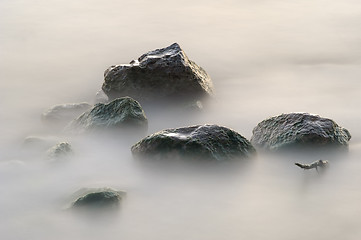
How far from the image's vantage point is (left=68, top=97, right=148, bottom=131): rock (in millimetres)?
4988

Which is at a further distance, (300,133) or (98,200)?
(300,133)

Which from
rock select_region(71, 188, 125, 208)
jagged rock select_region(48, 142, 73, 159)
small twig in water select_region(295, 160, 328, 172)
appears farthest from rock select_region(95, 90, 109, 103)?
small twig in water select_region(295, 160, 328, 172)

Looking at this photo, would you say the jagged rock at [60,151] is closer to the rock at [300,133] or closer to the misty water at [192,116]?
the misty water at [192,116]

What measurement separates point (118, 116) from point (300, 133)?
4.34 ft

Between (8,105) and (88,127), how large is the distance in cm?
121

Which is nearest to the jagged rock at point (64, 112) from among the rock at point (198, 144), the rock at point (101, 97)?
the rock at point (101, 97)

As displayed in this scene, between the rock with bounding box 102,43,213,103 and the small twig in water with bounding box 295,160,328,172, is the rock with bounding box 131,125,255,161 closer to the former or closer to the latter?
the small twig in water with bounding box 295,160,328,172

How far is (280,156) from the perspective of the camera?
180 inches

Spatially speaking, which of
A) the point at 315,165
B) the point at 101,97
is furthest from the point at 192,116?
the point at 315,165

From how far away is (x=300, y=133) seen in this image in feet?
15.1

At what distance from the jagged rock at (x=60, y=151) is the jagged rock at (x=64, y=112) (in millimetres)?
725

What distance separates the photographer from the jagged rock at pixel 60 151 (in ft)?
15.1

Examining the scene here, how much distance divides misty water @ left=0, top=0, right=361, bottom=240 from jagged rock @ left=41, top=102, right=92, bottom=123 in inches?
3.8

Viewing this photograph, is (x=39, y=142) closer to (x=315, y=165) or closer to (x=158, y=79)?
(x=158, y=79)
